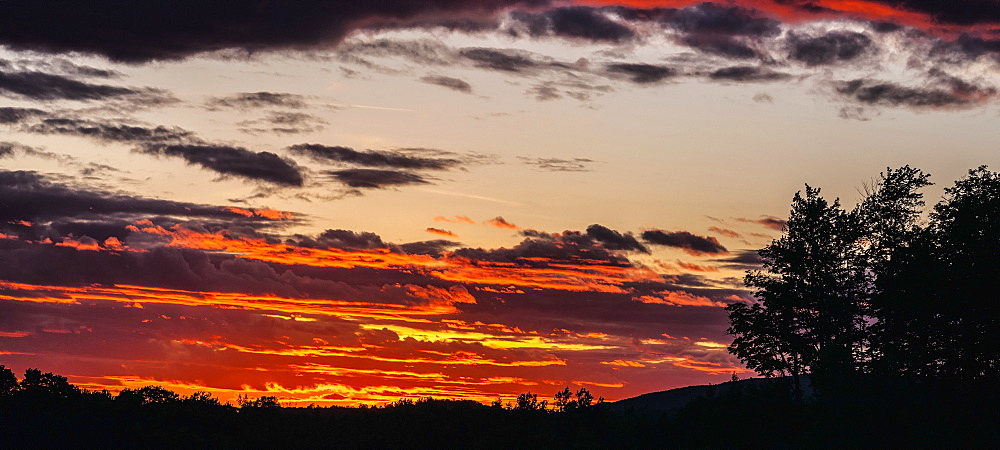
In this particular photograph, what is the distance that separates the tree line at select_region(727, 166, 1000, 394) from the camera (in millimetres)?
49406

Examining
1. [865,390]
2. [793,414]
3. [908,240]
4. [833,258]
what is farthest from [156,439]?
[908,240]

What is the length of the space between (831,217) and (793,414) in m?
17.6

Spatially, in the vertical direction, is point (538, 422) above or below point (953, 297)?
below

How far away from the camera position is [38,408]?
53.8 meters

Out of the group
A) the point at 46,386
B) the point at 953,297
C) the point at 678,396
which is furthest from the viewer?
the point at 678,396

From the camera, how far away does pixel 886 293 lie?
175 ft

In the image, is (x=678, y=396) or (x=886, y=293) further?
(x=678, y=396)

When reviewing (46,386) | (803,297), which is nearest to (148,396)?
(46,386)

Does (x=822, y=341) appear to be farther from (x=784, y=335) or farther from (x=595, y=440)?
(x=595, y=440)

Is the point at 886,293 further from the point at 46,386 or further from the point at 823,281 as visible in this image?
the point at 46,386

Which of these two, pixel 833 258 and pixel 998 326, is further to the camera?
pixel 833 258

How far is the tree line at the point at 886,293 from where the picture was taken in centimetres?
4941

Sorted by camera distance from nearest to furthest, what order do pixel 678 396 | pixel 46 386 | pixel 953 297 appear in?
pixel 953 297 → pixel 46 386 → pixel 678 396

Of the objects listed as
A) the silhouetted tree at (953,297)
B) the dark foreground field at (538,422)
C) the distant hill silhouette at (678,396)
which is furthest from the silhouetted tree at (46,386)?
the silhouetted tree at (953,297)
